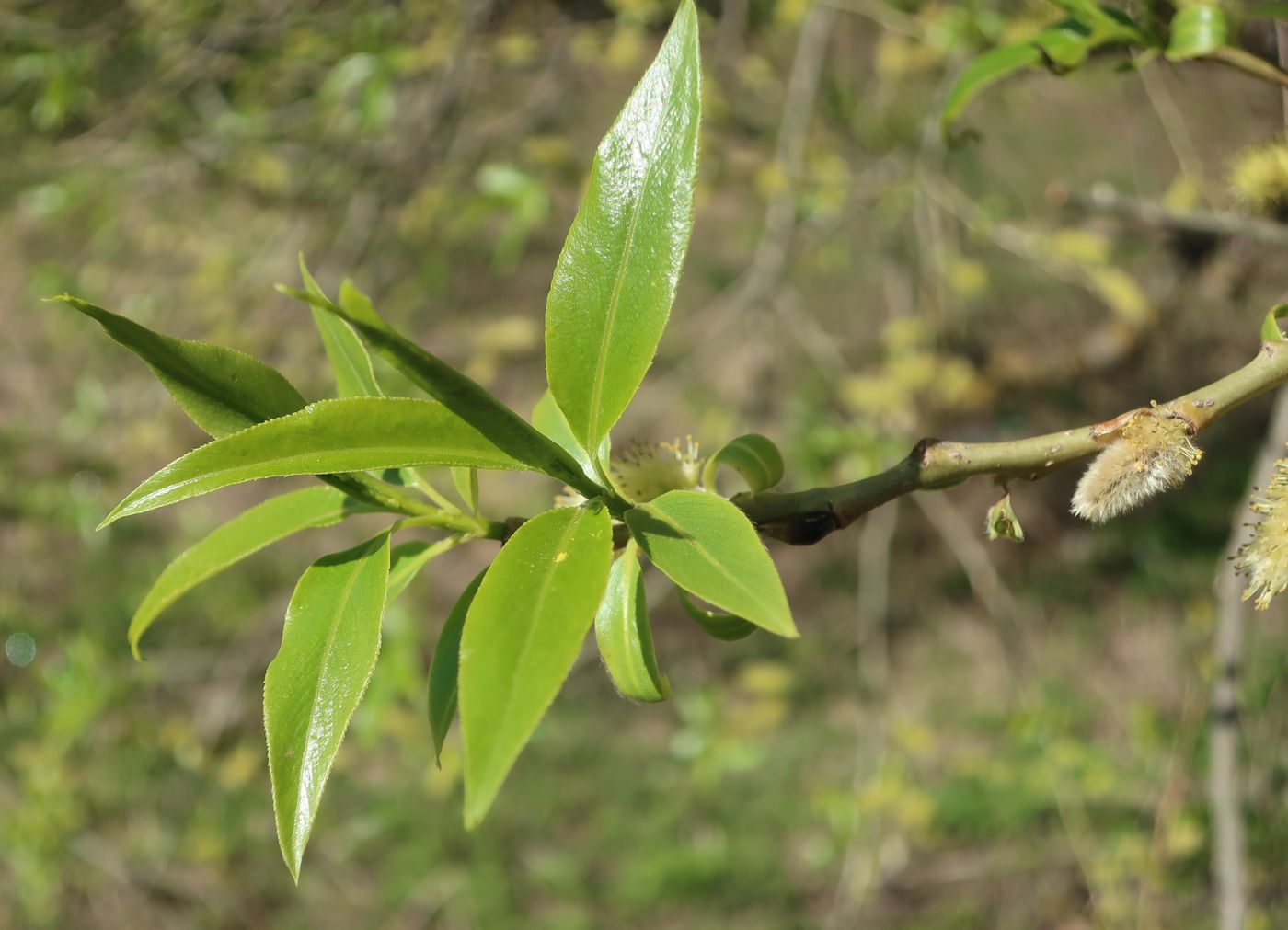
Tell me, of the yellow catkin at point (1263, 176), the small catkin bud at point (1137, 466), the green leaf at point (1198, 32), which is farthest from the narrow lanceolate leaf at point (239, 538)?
the yellow catkin at point (1263, 176)

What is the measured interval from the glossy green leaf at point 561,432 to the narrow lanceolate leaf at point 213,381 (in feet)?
0.62

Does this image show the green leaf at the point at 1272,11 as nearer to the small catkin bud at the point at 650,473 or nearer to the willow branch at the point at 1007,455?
the willow branch at the point at 1007,455

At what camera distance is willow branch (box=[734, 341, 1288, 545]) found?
65 centimetres

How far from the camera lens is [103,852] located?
114 inches

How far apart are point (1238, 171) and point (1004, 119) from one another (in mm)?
2428

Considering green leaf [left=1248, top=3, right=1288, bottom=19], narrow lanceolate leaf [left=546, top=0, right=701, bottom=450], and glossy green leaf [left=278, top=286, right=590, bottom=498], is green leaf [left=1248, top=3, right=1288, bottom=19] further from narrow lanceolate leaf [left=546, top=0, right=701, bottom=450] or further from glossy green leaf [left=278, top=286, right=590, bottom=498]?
glossy green leaf [left=278, top=286, right=590, bottom=498]

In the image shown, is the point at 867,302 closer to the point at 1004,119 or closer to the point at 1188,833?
the point at 1004,119

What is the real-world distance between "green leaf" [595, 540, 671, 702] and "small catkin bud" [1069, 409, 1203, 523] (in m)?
0.29

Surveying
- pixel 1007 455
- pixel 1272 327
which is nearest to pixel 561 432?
pixel 1007 455

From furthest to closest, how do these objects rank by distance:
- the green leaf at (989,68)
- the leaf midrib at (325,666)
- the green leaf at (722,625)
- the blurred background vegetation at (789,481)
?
the blurred background vegetation at (789,481)
the green leaf at (989,68)
the green leaf at (722,625)
the leaf midrib at (325,666)

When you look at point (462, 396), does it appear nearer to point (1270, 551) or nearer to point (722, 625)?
point (722, 625)

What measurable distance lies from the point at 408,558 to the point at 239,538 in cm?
12

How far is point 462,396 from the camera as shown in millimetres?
548

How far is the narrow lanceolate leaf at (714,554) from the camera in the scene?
0.54 meters
